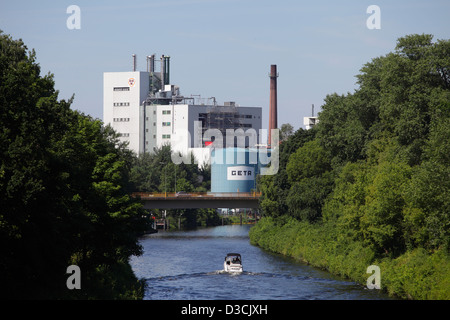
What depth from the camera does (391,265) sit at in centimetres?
5797

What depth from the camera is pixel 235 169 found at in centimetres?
17412

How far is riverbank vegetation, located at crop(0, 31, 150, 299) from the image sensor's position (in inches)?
1475

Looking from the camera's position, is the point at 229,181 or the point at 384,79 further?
the point at 229,181

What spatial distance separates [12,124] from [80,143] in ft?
41.6

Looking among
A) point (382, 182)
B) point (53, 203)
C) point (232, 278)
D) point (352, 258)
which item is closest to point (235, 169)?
point (232, 278)

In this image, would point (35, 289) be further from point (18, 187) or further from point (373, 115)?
point (373, 115)

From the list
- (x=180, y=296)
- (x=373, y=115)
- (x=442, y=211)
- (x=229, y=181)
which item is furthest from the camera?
(x=229, y=181)

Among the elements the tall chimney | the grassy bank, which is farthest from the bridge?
the tall chimney

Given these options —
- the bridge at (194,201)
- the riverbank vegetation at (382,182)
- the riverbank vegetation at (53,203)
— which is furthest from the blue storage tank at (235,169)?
the riverbank vegetation at (53,203)

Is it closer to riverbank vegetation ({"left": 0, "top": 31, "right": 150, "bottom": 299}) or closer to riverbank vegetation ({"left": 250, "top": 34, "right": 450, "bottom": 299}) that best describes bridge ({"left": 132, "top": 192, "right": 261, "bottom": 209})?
riverbank vegetation ({"left": 250, "top": 34, "right": 450, "bottom": 299})

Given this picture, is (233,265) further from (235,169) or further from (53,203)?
(235,169)

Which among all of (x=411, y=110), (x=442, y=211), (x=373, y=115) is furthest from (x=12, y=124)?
(x=373, y=115)
